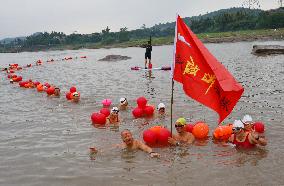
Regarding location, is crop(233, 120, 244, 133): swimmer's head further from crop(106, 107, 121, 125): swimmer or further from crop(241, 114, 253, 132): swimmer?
crop(106, 107, 121, 125): swimmer

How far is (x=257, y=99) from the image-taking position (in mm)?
21625

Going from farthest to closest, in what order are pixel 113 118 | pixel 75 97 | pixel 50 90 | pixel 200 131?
pixel 50 90
pixel 75 97
pixel 113 118
pixel 200 131

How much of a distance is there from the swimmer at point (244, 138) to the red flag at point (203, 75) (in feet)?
6.27

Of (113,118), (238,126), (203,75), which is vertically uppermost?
(203,75)

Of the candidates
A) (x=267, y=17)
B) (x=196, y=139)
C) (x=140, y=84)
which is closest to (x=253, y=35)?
(x=267, y=17)

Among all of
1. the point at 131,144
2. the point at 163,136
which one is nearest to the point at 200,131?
the point at 163,136

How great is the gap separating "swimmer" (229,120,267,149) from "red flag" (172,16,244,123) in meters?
1.91

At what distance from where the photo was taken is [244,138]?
42.6 ft

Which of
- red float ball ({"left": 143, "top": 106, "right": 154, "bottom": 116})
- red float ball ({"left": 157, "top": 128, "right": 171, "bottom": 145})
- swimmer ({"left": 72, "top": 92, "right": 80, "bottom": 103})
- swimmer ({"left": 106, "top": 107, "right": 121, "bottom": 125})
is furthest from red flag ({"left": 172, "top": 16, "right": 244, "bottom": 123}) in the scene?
swimmer ({"left": 72, "top": 92, "right": 80, "bottom": 103})

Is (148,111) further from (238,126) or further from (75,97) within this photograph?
(75,97)

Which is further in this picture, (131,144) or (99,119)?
(99,119)

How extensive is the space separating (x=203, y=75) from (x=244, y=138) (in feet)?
10.3

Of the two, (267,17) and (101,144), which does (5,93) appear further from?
(267,17)

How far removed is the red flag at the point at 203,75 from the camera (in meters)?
10.9
